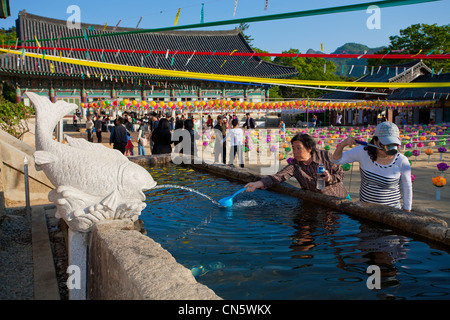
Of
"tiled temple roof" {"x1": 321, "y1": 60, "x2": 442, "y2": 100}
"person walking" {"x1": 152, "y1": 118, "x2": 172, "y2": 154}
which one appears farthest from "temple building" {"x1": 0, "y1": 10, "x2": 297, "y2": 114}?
"person walking" {"x1": 152, "y1": 118, "x2": 172, "y2": 154}

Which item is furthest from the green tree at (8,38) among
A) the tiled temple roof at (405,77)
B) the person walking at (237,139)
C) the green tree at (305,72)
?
the green tree at (305,72)

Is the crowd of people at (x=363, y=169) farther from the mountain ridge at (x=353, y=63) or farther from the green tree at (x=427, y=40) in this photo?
the green tree at (x=427, y=40)

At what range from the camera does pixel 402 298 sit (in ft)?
8.29

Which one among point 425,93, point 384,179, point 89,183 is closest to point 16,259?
point 89,183

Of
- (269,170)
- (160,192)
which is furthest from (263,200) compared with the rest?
(269,170)

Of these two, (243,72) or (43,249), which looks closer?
(43,249)

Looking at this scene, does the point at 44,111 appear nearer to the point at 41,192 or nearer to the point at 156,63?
the point at 41,192

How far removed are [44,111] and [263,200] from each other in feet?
9.87

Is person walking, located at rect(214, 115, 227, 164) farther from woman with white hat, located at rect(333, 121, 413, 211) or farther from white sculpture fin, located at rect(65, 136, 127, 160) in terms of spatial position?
white sculpture fin, located at rect(65, 136, 127, 160)

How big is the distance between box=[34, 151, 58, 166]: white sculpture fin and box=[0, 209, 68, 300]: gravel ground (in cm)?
99

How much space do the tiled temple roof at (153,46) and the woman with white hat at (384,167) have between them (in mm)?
25834

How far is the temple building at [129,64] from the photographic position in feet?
87.8

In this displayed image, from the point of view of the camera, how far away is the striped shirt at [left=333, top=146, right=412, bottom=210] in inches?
147

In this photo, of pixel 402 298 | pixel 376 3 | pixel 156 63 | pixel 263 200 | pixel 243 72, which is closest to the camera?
pixel 402 298
